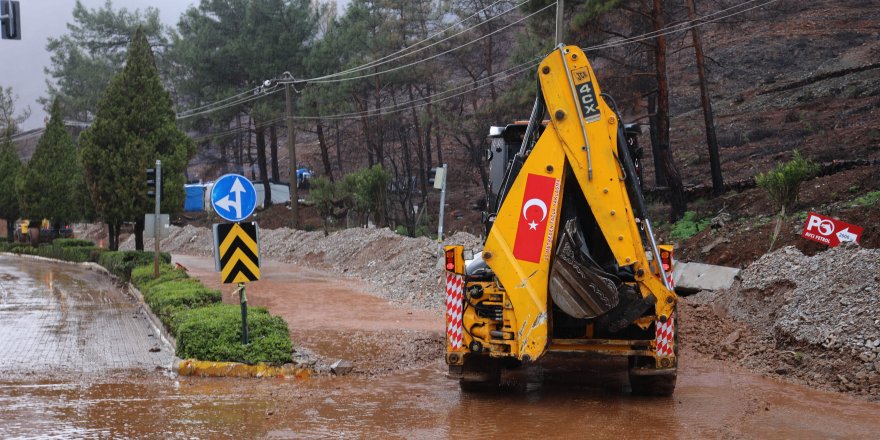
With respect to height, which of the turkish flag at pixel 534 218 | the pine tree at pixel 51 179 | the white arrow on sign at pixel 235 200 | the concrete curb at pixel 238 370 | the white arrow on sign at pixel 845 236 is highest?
the pine tree at pixel 51 179

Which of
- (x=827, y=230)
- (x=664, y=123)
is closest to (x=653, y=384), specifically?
(x=827, y=230)

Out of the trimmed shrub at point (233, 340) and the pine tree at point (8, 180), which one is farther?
the pine tree at point (8, 180)

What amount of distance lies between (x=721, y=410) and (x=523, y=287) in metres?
2.43

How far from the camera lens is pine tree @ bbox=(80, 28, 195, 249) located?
1139 inches

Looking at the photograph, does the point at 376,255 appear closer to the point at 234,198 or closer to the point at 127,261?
the point at 127,261

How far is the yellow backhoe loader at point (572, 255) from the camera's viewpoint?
334 inches

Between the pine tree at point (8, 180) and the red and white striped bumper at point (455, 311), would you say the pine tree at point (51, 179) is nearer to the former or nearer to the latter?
the pine tree at point (8, 180)

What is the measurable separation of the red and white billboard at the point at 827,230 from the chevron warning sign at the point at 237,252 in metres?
8.83

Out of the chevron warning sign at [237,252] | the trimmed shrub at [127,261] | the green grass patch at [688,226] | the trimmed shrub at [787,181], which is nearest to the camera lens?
the chevron warning sign at [237,252]

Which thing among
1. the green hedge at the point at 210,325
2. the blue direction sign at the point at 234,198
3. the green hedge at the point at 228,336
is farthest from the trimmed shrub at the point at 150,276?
the blue direction sign at the point at 234,198

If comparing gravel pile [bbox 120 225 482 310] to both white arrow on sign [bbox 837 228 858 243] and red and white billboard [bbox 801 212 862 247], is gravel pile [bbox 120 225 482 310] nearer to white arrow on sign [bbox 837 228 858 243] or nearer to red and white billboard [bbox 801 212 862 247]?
red and white billboard [bbox 801 212 862 247]

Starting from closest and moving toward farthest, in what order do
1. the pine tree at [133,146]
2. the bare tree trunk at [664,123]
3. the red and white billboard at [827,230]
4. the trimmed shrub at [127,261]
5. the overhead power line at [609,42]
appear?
the red and white billboard at [827,230]
the bare tree trunk at [664,123]
the overhead power line at [609,42]
the trimmed shrub at [127,261]
the pine tree at [133,146]

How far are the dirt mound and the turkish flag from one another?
4082 millimetres

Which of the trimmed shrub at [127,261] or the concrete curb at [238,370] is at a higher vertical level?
the trimmed shrub at [127,261]
